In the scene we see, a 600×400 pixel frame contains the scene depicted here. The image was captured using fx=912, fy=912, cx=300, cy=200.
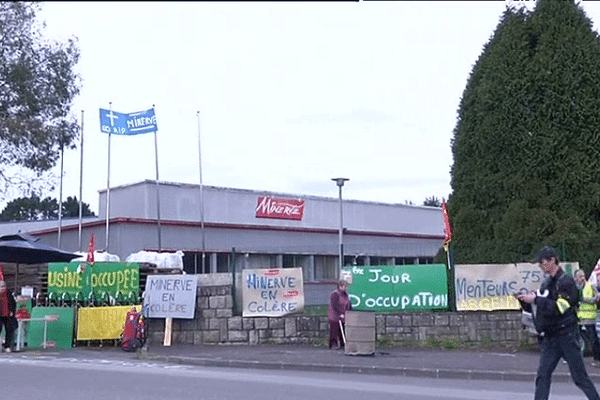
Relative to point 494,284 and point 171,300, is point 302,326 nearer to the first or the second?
point 171,300

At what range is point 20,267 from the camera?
24641mm

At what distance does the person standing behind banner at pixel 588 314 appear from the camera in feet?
52.9

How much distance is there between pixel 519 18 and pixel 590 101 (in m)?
2.68

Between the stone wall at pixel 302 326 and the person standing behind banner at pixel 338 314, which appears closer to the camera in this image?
the person standing behind banner at pixel 338 314

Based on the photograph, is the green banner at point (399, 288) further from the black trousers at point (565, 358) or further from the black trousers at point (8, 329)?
the black trousers at point (565, 358)

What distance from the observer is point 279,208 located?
44531 mm

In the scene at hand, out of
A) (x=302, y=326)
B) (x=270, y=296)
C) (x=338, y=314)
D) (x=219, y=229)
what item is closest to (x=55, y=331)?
(x=270, y=296)

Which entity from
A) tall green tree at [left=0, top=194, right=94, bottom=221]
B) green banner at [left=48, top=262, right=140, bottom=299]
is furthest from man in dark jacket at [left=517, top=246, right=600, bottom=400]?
tall green tree at [left=0, top=194, right=94, bottom=221]

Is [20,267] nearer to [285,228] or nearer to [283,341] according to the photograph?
[283,341]

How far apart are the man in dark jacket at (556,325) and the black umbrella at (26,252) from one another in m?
15.7

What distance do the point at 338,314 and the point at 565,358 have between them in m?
9.49

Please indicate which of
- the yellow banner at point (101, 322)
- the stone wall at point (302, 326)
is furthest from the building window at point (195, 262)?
the stone wall at point (302, 326)

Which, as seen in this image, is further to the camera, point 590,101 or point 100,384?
point 590,101

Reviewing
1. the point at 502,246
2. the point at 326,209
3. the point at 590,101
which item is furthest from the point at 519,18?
the point at 326,209
